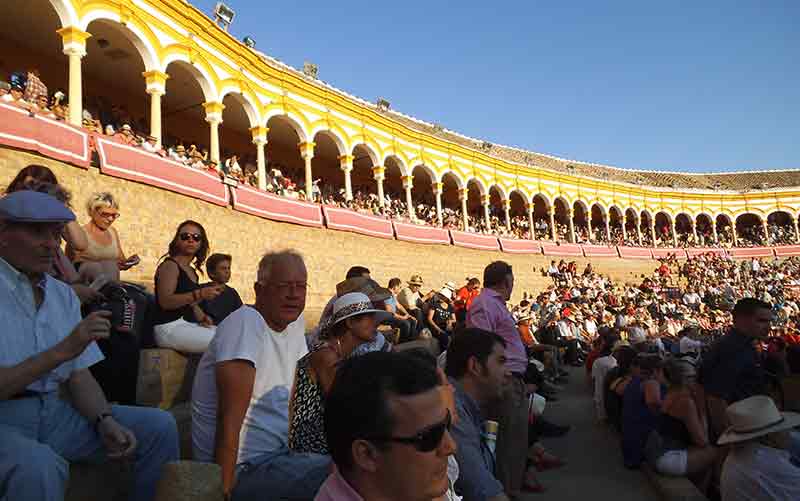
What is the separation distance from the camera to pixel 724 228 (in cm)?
4116

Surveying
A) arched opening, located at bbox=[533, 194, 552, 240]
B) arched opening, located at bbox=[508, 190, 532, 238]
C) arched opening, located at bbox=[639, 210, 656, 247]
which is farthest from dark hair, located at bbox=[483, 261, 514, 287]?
arched opening, located at bbox=[639, 210, 656, 247]

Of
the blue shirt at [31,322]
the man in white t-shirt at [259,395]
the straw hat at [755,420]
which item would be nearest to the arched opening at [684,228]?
the straw hat at [755,420]

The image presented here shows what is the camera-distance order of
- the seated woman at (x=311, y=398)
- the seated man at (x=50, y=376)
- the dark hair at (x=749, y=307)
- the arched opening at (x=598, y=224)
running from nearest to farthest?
the seated man at (x=50, y=376), the seated woman at (x=311, y=398), the dark hair at (x=749, y=307), the arched opening at (x=598, y=224)

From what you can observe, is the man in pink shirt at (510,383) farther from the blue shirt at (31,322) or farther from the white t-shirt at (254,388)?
the blue shirt at (31,322)

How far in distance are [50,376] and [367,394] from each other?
147cm

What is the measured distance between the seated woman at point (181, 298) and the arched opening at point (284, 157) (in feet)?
44.7

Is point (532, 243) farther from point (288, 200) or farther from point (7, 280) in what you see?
point (7, 280)

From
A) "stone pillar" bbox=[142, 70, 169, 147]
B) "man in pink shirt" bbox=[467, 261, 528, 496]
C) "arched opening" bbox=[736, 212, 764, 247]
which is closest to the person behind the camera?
"man in pink shirt" bbox=[467, 261, 528, 496]

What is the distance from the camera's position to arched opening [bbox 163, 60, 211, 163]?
14016 millimetres

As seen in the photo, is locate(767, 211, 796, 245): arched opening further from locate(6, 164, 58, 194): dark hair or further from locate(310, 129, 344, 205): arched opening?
locate(6, 164, 58, 194): dark hair

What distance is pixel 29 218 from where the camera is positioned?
189 centimetres

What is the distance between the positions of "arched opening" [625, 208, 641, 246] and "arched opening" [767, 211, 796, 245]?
10108 millimetres

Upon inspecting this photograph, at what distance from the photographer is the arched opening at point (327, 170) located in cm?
2022

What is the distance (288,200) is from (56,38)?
21.4 ft
